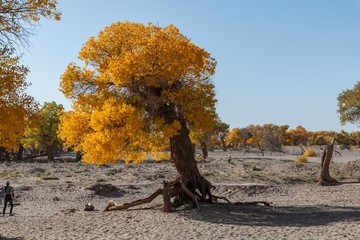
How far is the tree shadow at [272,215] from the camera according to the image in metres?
14.6

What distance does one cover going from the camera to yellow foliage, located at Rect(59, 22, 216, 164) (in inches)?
627

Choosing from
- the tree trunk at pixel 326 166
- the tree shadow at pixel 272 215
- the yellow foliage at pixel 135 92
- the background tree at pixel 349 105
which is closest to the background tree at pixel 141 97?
the yellow foliage at pixel 135 92

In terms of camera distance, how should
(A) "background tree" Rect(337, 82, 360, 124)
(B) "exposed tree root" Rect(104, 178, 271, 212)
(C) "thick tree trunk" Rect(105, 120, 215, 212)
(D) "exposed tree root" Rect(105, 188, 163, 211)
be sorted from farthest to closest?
(A) "background tree" Rect(337, 82, 360, 124)
(C) "thick tree trunk" Rect(105, 120, 215, 212)
(D) "exposed tree root" Rect(105, 188, 163, 211)
(B) "exposed tree root" Rect(104, 178, 271, 212)

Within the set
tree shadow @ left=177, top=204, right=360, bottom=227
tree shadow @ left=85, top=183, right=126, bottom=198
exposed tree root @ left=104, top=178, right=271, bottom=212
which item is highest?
exposed tree root @ left=104, top=178, right=271, bottom=212

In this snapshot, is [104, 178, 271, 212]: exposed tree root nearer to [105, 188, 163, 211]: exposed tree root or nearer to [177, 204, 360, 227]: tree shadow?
[105, 188, 163, 211]: exposed tree root

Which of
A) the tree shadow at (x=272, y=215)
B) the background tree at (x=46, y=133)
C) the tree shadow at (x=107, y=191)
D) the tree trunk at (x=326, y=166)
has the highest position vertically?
the background tree at (x=46, y=133)

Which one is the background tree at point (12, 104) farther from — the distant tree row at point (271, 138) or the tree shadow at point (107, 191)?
the distant tree row at point (271, 138)

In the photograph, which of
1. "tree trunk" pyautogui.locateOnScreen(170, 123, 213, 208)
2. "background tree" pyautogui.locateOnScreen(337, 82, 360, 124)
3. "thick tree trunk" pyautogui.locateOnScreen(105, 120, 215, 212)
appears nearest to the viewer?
"thick tree trunk" pyautogui.locateOnScreen(105, 120, 215, 212)

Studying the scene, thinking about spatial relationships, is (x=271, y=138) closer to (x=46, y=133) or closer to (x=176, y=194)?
(x=46, y=133)

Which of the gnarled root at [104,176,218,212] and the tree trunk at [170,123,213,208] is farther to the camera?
the tree trunk at [170,123,213,208]

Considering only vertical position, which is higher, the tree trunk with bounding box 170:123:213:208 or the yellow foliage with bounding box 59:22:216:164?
the yellow foliage with bounding box 59:22:216:164

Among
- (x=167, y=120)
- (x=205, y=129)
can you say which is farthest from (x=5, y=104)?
(x=205, y=129)

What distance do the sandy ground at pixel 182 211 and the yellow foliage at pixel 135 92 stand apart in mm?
Result: 2936

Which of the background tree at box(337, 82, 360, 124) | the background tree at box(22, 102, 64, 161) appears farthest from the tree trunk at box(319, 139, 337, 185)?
the background tree at box(22, 102, 64, 161)
